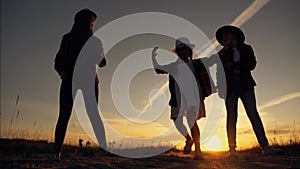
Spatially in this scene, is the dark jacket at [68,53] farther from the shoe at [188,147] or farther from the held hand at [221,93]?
the held hand at [221,93]

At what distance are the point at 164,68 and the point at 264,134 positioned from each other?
2281 mm

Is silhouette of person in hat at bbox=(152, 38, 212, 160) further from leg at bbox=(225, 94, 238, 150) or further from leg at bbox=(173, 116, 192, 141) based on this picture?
leg at bbox=(225, 94, 238, 150)

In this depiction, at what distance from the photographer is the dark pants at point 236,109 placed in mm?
7168

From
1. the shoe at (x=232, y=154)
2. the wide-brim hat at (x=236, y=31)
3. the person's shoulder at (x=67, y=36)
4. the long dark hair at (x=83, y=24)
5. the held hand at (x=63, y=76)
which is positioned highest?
the wide-brim hat at (x=236, y=31)

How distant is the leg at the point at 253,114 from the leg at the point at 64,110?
3.20 metres

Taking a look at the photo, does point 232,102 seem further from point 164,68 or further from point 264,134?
point 164,68

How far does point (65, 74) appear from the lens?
6375 mm

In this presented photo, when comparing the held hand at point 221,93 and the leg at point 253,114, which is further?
the held hand at point 221,93

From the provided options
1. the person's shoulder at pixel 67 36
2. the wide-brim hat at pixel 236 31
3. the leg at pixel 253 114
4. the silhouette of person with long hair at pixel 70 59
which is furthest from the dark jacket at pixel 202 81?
the person's shoulder at pixel 67 36

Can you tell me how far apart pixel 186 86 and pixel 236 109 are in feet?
3.41

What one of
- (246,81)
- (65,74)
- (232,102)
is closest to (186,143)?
(232,102)

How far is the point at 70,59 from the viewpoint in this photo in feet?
21.3

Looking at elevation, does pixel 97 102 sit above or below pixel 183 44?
below

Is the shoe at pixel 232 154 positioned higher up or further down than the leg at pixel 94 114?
further down
